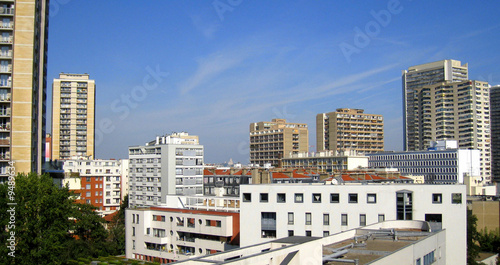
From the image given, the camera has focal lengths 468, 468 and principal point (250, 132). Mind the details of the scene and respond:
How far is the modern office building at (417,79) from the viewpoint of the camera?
152m

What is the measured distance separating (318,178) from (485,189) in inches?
1494

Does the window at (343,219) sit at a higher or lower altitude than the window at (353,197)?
lower

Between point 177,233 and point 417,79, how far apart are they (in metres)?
134

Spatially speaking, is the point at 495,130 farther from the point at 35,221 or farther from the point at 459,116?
the point at 35,221

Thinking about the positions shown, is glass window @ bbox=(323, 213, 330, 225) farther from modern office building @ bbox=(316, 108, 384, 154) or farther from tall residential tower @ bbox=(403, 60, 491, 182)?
modern office building @ bbox=(316, 108, 384, 154)

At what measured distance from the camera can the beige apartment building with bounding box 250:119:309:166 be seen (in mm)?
143375

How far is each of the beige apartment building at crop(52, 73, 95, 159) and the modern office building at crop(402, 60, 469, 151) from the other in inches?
3840

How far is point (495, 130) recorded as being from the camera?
137m

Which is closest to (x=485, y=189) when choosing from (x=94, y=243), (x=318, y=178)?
(x=318, y=178)

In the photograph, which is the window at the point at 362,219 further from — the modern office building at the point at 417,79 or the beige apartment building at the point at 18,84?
the modern office building at the point at 417,79

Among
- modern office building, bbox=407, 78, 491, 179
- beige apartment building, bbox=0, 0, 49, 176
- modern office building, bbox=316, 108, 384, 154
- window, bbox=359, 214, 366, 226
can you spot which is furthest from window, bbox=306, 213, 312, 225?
modern office building, bbox=316, 108, 384, 154

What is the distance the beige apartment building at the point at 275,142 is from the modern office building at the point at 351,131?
22.4 feet

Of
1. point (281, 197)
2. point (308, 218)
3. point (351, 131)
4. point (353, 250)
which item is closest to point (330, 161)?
point (351, 131)

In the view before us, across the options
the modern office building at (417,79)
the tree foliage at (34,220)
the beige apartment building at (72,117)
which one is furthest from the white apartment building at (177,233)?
the modern office building at (417,79)
